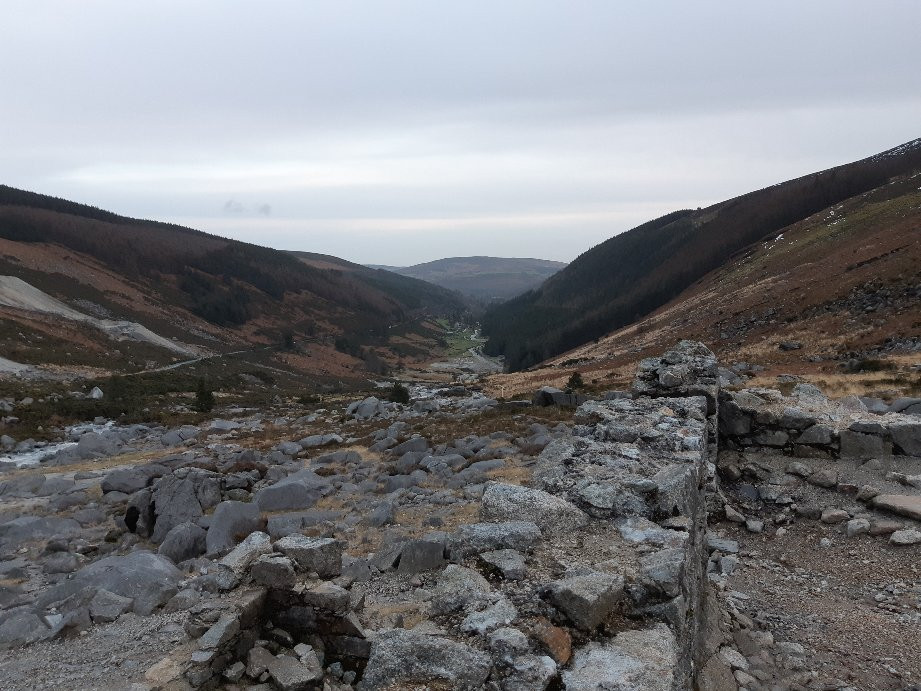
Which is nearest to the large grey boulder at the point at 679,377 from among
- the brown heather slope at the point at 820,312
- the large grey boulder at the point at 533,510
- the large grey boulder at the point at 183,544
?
the large grey boulder at the point at 533,510

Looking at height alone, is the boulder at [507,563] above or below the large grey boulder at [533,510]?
below

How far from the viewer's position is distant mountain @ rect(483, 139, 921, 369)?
114 metres

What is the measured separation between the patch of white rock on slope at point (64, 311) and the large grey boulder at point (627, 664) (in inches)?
3094

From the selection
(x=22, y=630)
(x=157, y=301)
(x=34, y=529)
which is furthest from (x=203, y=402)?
(x=157, y=301)

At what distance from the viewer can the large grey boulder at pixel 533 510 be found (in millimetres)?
6305

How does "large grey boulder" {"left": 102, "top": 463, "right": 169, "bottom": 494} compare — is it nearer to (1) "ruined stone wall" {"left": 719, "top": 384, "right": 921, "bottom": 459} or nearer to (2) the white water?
(2) the white water

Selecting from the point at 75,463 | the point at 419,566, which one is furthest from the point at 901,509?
the point at 75,463

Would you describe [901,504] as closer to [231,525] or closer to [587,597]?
[587,597]

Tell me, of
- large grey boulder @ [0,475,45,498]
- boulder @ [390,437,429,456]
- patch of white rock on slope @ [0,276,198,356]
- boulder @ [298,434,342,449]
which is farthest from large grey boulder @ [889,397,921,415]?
patch of white rock on slope @ [0,276,198,356]

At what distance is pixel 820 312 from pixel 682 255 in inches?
3481

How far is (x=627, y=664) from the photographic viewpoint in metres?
4.16

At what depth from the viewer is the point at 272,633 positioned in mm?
5758

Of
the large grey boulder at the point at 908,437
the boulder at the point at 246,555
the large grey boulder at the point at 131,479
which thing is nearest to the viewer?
→ the boulder at the point at 246,555

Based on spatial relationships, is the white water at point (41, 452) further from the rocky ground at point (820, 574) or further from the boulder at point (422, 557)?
the rocky ground at point (820, 574)
